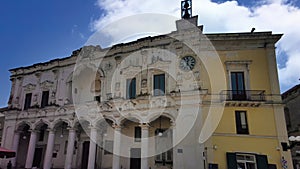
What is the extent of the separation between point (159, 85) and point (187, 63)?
9.42 feet

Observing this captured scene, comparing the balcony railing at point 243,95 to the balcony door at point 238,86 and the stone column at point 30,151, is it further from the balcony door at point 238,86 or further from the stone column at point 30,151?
the stone column at point 30,151

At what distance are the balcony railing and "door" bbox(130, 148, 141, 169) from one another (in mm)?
8098

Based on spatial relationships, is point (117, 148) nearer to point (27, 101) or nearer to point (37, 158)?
point (37, 158)

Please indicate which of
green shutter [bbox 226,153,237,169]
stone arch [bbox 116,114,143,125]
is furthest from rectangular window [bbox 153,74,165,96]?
green shutter [bbox 226,153,237,169]

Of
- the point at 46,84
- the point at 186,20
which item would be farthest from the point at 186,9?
the point at 46,84

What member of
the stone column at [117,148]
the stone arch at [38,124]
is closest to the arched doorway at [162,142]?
the stone column at [117,148]

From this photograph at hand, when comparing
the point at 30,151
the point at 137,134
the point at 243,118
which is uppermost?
the point at 243,118

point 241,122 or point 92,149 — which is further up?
point 241,122

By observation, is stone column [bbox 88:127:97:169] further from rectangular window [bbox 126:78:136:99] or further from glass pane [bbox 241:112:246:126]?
glass pane [bbox 241:112:246:126]

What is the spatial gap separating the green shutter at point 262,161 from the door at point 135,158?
8.89 m

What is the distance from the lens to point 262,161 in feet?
49.9

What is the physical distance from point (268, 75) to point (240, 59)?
229 cm

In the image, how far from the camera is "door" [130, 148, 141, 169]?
1938 centimetres

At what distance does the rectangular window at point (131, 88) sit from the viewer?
19.9m
